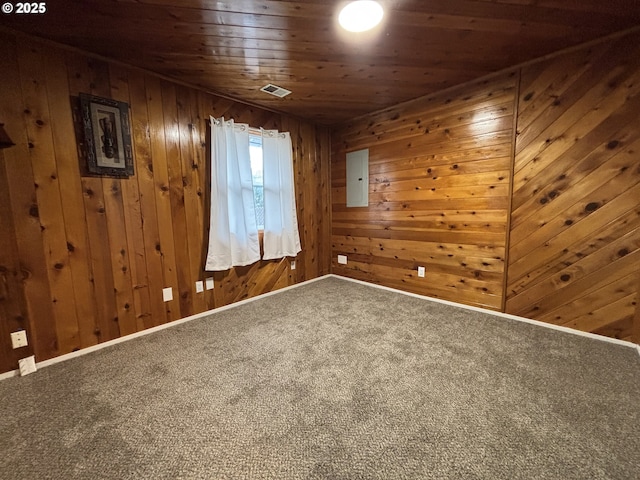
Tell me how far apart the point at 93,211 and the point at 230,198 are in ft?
3.62

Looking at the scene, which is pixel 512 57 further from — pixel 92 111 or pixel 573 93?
pixel 92 111

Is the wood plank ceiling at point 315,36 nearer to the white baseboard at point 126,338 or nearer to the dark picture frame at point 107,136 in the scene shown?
the dark picture frame at point 107,136

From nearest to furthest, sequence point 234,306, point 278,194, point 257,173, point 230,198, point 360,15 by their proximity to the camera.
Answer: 1. point 360,15
2. point 230,198
3. point 234,306
4. point 257,173
5. point 278,194

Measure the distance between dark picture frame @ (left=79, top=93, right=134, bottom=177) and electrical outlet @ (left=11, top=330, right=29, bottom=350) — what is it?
3.93ft

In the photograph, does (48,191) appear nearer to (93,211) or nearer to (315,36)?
(93,211)

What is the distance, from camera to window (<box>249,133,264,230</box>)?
2.98 metres

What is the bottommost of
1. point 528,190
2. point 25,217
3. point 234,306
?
point 234,306

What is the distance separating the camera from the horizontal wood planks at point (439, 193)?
242cm

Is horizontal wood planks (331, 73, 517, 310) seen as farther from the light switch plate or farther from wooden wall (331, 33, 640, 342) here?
the light switch plate

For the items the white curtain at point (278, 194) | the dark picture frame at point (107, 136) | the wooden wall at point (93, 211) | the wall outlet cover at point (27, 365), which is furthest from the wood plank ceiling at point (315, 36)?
the wall outlet cover at point (27, 365)

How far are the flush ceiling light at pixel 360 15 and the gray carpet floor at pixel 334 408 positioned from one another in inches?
86.4

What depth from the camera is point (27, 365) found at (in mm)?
A: 1735

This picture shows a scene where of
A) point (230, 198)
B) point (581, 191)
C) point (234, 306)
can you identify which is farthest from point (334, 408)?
point (581, 191)

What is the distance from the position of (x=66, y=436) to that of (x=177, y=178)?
1.93m
